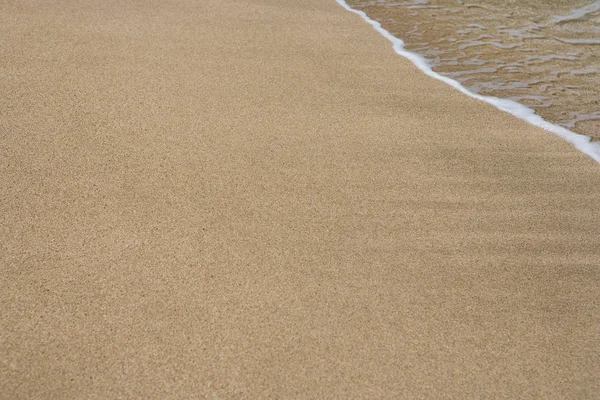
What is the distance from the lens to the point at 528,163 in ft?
10.2

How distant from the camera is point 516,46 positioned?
16.8 feet

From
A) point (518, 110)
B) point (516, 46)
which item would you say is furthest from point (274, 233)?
point (516, 46)

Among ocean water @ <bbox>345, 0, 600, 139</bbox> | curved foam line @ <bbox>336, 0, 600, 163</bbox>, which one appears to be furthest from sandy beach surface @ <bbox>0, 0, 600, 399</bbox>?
ocean water @ <bbox>345, 0, 600, 139</bbox>

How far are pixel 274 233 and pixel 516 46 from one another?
3541mm

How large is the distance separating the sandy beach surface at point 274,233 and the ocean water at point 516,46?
0.58 m

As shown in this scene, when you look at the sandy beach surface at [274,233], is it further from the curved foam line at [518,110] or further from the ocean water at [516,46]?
the ocean water at [516,46]

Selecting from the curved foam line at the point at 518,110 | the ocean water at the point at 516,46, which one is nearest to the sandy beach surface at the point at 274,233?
the curved foam line at the point at 518,110

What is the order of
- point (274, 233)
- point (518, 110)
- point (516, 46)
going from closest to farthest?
1. point (274, 233)
2. point (518, 110)
3. point (516, 46)

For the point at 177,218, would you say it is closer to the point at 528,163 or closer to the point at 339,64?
the point at 528,163

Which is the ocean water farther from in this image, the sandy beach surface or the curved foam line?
the sandy beach surface

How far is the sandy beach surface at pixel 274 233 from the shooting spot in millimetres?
1887

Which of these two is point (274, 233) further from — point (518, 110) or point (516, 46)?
point (516, 46)

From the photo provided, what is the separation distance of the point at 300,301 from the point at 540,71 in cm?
326

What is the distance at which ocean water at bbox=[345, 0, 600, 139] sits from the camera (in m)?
4.08
